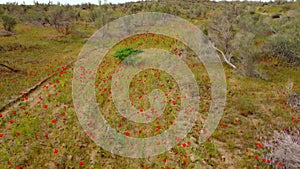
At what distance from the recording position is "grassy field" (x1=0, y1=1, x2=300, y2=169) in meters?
5.68

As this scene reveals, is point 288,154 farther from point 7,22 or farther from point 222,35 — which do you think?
point 7,22

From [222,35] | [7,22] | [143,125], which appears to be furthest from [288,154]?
[7,22]

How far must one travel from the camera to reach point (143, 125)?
714cm

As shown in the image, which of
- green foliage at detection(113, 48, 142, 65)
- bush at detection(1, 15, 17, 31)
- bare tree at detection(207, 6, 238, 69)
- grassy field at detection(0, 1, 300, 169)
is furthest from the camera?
bush at detection(1, 15, 17, 31)

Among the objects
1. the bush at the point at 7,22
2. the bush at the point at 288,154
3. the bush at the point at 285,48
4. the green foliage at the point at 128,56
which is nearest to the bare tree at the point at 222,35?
the bush at the point at 285,48

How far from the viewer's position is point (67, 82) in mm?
11016

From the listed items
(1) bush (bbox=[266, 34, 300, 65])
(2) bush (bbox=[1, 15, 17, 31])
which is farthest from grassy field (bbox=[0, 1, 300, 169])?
(2) bush (bbox=[1, 15, 17, 31])

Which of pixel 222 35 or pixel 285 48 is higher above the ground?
pixel 222 35

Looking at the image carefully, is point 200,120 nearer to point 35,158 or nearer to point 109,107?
point 109,107

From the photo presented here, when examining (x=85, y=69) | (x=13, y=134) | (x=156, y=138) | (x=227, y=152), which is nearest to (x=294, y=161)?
(x=227, y=152)

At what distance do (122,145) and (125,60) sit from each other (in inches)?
277

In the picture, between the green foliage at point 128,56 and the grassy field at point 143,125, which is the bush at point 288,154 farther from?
the green foliage at point 128,56

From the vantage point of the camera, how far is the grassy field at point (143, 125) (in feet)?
18.6

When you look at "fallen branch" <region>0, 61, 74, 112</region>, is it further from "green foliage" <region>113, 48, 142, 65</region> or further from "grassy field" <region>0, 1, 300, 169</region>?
"green foliage" <region>113, 48, 142, 65</region>
